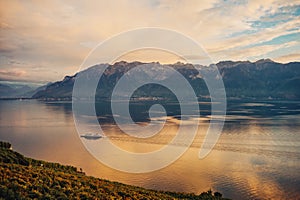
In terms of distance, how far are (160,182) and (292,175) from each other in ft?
61.0

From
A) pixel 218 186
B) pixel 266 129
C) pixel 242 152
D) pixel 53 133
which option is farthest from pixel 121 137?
pixel 266 129

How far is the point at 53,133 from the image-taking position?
73.6 m

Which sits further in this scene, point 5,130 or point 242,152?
point 5,130

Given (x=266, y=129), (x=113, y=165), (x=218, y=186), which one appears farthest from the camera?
(x=266, y=129)

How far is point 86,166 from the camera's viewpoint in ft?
144

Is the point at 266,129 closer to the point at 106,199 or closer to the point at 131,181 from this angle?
the point at 131,181

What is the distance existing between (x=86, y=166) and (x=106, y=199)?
3010 cm

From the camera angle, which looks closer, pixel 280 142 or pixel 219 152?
pixel 219 152

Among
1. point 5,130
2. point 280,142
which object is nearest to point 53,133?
point 5,130

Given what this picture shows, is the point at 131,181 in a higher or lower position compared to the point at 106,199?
lower

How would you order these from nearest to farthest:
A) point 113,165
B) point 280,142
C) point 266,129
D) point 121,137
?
1. point 113,165
2. point 280,142
3. point 121,137
4. point 266,129

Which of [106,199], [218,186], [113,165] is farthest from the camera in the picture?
[113,165]

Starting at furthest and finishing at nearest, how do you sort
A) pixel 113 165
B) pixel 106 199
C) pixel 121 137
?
pixel 121 137
pixel 113 165
pixel 106 199

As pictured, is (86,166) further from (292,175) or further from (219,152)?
(292,175)
